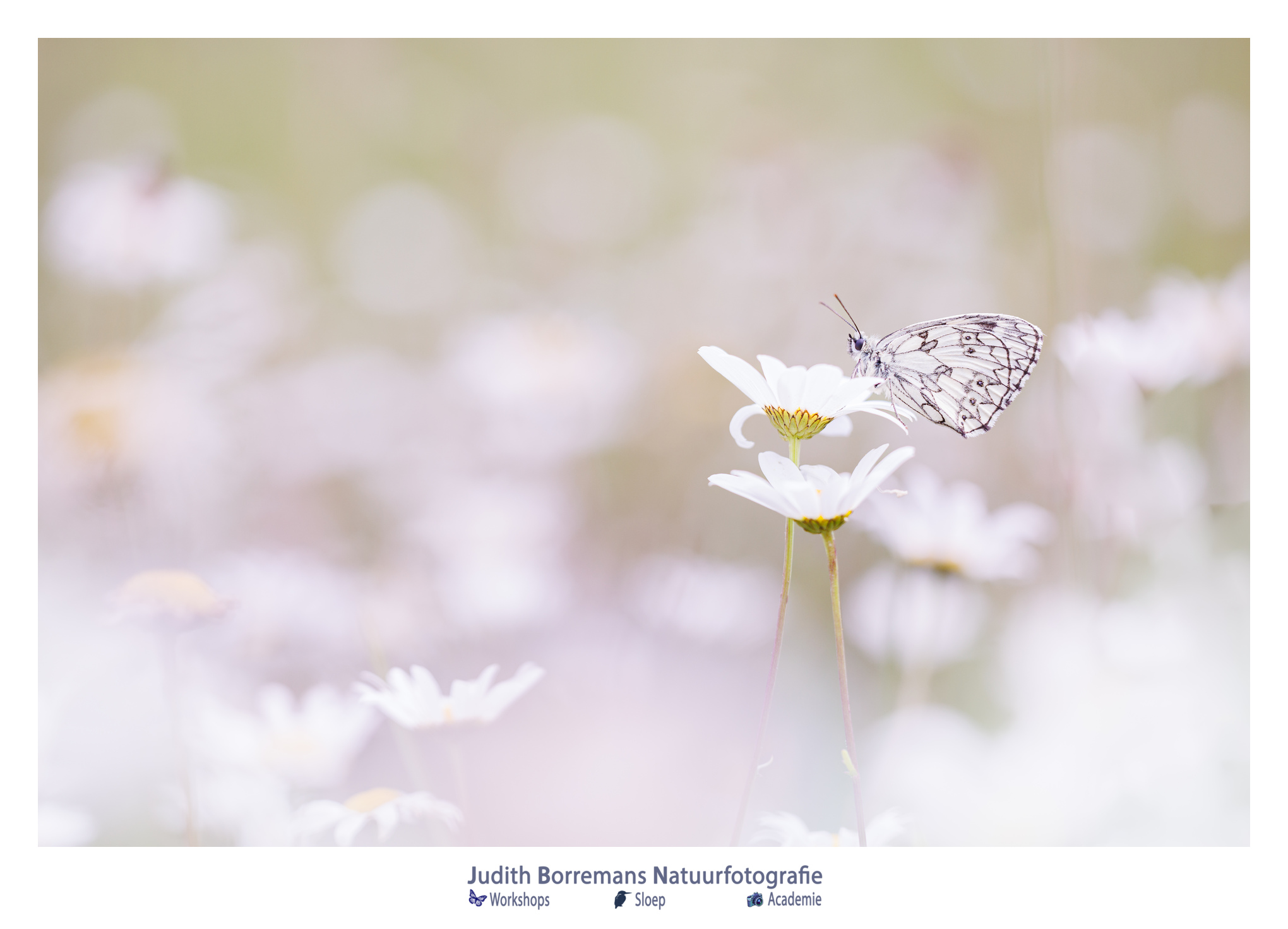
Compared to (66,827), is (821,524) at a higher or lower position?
higher

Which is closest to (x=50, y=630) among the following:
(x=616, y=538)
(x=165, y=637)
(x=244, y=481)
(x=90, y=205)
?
(x=165, y=637)

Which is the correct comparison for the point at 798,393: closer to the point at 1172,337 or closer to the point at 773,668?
the point at 773,668

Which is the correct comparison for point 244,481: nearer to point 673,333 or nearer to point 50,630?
point 50,630

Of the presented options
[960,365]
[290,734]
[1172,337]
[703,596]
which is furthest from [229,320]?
[1172,337]

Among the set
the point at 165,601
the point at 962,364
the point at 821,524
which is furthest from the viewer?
the point at 165,601

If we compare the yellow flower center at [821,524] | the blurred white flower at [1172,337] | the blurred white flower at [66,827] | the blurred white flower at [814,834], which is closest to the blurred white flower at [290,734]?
the blurred white flower at [66,827]
